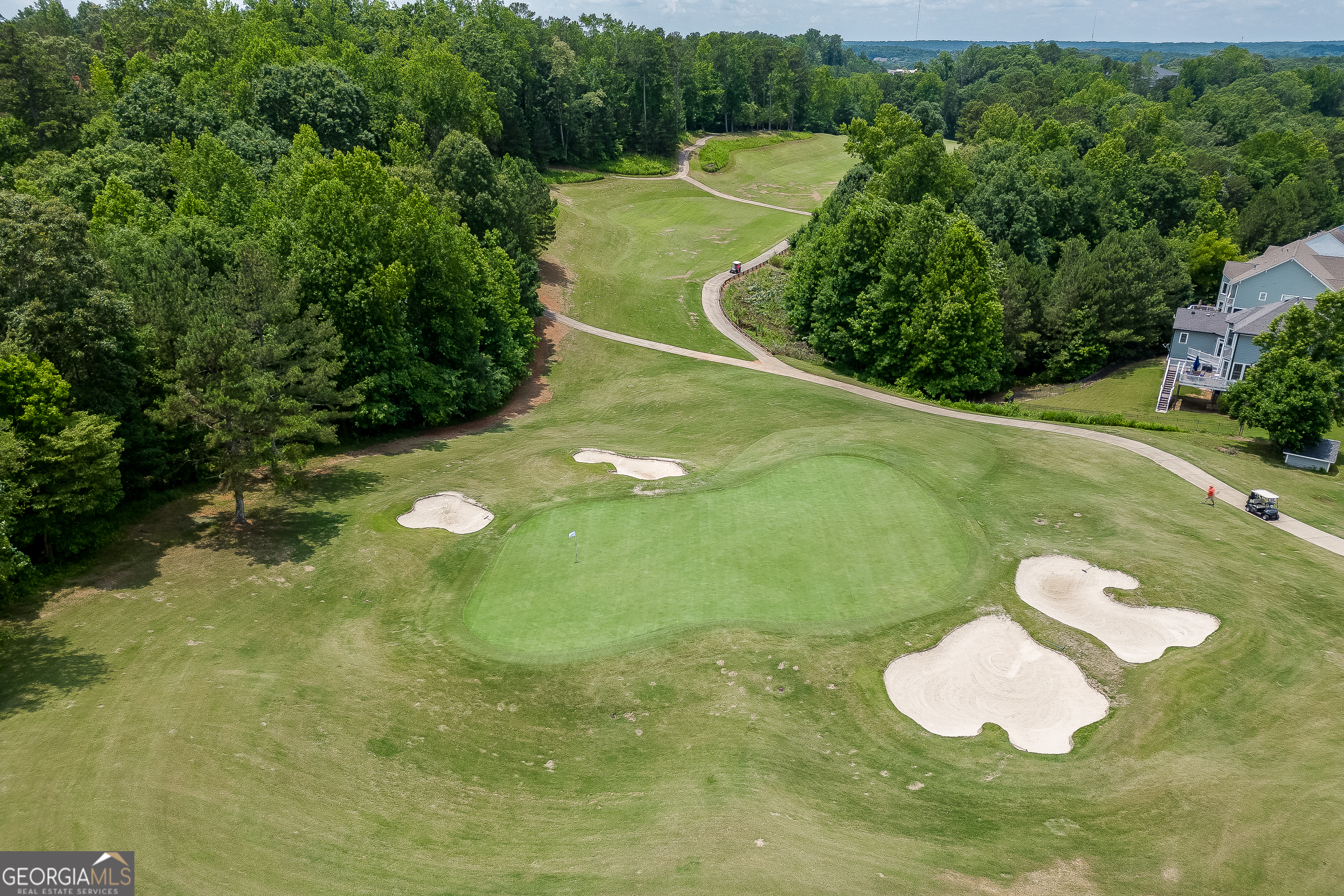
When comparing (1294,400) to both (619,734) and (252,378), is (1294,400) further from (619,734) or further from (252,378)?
(252,378)

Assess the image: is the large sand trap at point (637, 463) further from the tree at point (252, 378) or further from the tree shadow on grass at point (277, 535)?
the tree shadow on grass at point (277, 535)

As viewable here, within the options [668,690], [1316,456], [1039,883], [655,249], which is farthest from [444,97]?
[1039,883]

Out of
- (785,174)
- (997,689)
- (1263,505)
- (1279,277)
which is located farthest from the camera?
(785,174)

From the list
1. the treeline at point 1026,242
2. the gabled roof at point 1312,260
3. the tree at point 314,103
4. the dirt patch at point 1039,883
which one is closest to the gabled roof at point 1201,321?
the treeline at point 1026,242

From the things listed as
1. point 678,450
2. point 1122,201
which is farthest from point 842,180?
point 678,450

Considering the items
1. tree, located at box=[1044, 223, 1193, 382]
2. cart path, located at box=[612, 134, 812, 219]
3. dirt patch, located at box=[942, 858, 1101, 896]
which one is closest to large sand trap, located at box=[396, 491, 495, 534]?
dirt patch, located at box=[942, 858, 1101, 896]

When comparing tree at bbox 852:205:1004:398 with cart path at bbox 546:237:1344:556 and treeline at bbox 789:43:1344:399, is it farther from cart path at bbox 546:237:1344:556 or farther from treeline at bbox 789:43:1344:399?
cart path at bbox 546:237:1344:556

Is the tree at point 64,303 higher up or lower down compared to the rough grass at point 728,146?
lower down
